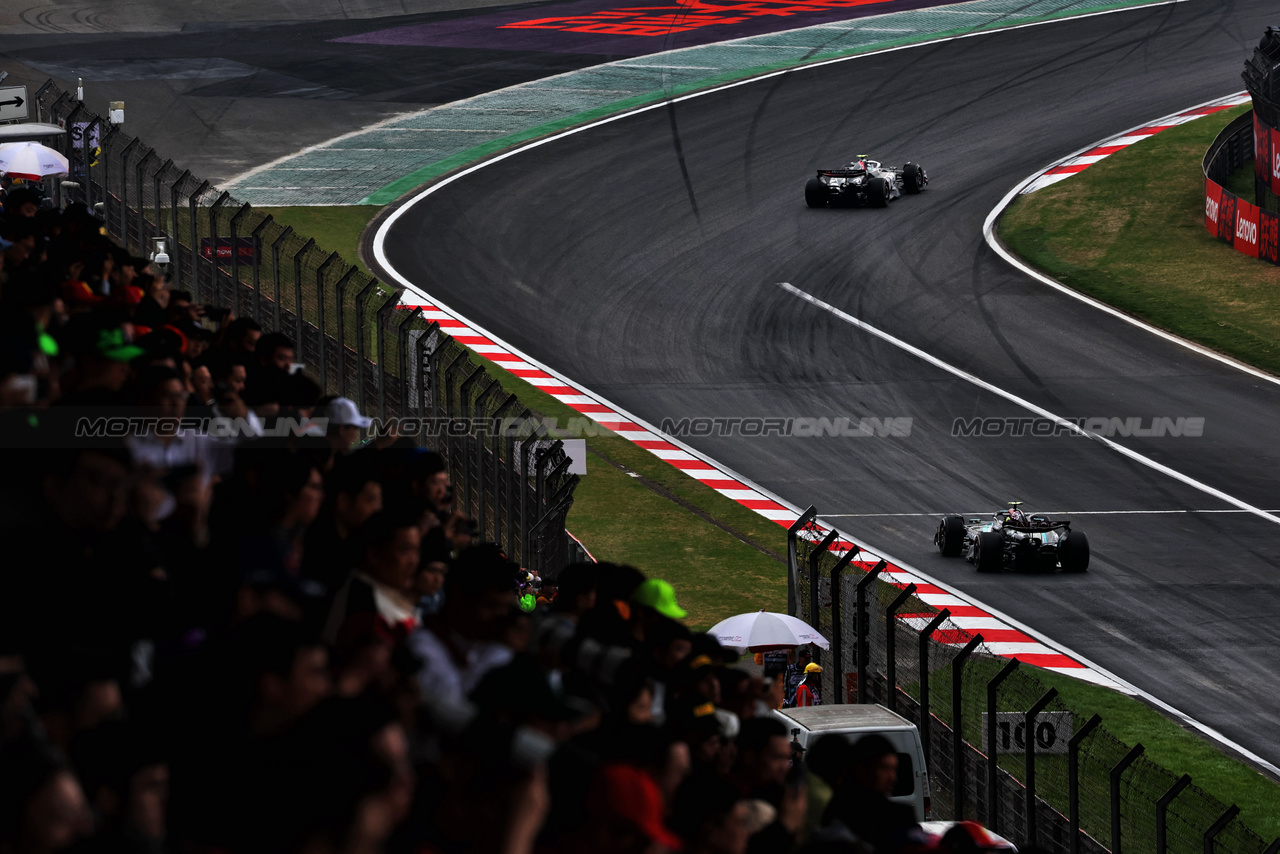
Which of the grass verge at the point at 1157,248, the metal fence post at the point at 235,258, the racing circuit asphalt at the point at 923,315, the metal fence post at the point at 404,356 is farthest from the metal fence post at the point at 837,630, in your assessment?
the grass verge at the point at 1157,248

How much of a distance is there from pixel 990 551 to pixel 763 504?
3.08 metres

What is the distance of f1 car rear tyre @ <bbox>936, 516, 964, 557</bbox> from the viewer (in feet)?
61.9

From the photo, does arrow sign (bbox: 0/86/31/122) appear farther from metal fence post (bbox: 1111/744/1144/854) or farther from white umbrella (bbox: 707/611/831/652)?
metal fence post (bbox: 1111/744/1144/854)

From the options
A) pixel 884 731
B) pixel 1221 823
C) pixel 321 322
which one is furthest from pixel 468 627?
pixel 321 322

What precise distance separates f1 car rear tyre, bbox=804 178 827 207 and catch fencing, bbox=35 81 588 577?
1418cm

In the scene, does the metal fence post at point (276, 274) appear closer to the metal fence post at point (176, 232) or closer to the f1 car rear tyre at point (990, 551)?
the metal fence post at point (176, 232)

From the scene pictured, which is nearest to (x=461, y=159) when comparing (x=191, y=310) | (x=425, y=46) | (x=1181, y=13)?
(x=425, y=46)

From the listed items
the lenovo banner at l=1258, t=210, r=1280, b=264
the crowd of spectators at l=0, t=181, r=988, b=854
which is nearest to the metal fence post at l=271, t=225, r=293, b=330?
the crowd of spectators at l=0, t=181, r=988, b=854

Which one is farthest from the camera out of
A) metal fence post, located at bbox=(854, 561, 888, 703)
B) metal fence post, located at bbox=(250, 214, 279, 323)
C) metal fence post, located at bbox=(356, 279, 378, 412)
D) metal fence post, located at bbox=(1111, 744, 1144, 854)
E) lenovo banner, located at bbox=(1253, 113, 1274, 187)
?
lenovo banner, located at bbox=(1253, 113, 1274, 187)

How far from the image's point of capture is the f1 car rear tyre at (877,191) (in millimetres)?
33406

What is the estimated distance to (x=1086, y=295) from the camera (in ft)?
95.7

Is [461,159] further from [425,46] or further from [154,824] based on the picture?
[154,824]

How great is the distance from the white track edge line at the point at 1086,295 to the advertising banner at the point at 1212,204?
3798 mm

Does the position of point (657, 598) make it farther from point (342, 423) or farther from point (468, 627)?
point (342, 423)
